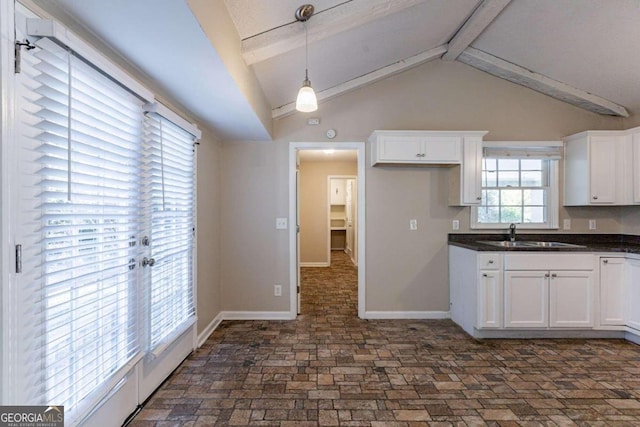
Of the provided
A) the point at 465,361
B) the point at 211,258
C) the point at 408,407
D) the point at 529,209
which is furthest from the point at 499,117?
the point at 211,258

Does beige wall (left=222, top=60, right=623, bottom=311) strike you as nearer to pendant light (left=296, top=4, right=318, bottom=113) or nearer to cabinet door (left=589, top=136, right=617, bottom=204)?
cabinet door (left=589, top=136, right=617, bottom=204)

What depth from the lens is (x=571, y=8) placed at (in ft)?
8.39

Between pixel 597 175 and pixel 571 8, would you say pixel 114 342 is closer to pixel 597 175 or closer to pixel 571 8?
pixel 571 8

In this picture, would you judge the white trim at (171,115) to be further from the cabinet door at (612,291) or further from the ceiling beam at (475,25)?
the cabinet door at (612,291)

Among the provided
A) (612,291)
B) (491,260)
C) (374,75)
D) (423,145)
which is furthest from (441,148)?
(612,291)

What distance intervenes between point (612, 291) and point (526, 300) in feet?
2.81

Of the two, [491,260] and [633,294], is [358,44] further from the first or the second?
[633,294]

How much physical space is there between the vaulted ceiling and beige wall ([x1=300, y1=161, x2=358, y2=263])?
353 cm

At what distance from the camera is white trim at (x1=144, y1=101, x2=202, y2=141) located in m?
2.00

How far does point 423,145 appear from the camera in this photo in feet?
11.1

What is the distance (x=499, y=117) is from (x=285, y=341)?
3.47 metres

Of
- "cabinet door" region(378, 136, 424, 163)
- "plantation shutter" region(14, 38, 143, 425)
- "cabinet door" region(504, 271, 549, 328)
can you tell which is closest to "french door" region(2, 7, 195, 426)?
"plantation shutter" region(14, 38, 143, 425)

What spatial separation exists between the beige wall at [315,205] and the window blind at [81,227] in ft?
17.1

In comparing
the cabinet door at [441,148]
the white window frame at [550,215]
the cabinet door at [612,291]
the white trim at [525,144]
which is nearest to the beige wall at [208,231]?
the cabinet door at [441,148]
